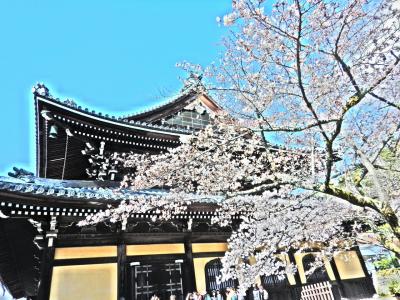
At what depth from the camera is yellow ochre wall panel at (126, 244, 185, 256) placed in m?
7.57

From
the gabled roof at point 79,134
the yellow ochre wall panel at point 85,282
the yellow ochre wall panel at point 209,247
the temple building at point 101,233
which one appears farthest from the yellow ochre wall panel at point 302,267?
the yellow ochre wall panel at point 85,282

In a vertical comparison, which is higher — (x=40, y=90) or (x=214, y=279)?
(x=40, y=90)

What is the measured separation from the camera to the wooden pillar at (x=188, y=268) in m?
7.73

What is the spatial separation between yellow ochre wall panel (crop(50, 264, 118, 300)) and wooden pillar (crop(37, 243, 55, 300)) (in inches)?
3.7

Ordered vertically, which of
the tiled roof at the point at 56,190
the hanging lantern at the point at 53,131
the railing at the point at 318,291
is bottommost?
the railing at the point at 318,291

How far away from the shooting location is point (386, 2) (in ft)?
16.1

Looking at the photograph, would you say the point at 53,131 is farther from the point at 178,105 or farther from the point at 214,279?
the point at 214,279

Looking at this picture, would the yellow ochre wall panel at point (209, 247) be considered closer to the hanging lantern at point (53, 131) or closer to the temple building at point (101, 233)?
the temple building at point (101, 233)

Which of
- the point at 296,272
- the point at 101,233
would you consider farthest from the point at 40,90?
the point at 296,272

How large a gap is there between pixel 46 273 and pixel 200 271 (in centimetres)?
401

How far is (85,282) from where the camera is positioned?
21.9 feet

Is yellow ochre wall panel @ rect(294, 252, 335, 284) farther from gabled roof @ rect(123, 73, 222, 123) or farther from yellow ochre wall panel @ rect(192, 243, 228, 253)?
gabled roof @ rect(123, 73, 222, 123)

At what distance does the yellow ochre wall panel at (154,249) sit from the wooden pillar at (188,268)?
16 cm

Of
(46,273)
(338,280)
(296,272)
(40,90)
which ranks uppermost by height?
(40,90)
